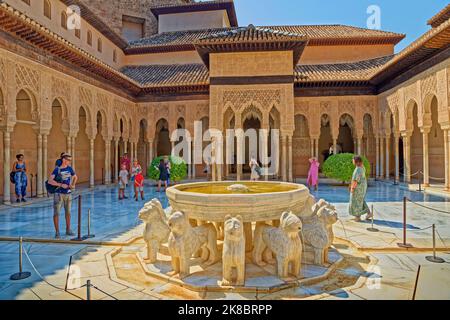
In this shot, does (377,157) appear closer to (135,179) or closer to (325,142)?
(325,142)

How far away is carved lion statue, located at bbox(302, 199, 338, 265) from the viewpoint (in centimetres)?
396

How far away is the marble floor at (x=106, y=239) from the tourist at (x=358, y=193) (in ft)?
0.95

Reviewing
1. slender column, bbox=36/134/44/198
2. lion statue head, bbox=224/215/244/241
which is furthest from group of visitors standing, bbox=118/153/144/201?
lion statue head, bbox=224/215/244/241

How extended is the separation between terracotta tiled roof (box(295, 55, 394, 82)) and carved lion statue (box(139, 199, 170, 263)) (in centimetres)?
1394

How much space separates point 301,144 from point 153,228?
54.7ft

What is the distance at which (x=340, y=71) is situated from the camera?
1769cm

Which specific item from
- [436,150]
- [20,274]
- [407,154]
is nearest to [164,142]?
[407,154]

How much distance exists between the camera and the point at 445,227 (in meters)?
6.10

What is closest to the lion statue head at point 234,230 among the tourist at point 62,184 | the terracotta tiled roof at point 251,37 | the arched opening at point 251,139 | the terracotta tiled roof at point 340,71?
the tourist at point 62,184

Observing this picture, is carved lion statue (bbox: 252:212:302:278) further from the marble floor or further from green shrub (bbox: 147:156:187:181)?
green shrub (bbox: 147:156:187:181)

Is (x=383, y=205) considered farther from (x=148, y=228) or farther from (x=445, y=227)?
(x=148, y=228)

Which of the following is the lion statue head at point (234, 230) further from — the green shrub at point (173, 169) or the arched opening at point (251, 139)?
the arched opening at point (251, 139)

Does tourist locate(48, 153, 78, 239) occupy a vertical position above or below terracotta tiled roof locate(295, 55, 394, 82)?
below

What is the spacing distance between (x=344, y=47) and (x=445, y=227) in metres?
16.9
